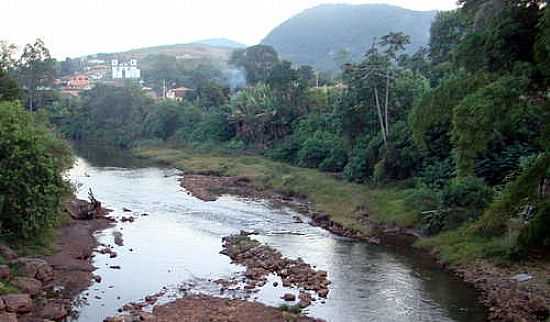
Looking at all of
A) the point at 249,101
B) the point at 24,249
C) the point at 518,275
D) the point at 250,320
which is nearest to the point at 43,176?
the point at 24,249

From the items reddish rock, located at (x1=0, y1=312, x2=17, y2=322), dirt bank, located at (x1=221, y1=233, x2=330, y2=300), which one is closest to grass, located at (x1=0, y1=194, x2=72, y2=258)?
reddish rock, located at (x1=0, y1=312, x2=17, y2=322)

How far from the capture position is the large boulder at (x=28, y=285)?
19812 mm

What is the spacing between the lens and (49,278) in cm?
2175

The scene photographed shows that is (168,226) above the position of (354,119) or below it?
below

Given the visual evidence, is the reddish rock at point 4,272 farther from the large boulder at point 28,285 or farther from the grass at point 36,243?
the grass at point 36,243

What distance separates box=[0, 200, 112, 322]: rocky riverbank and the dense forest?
11.3 m

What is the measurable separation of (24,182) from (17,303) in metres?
5.34

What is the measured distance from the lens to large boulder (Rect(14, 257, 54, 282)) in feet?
69.8

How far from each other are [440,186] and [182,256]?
45.1ft

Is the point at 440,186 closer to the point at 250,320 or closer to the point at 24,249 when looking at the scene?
the point at 250,320

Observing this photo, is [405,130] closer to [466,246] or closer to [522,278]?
[466,246]

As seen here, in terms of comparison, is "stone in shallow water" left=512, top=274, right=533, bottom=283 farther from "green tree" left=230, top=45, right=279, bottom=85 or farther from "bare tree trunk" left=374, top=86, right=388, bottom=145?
"green tree" left=230, top=45, right=279, bottom=85

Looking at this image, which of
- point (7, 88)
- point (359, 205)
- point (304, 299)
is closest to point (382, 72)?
point (359, 205)

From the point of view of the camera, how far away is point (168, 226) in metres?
31.2
